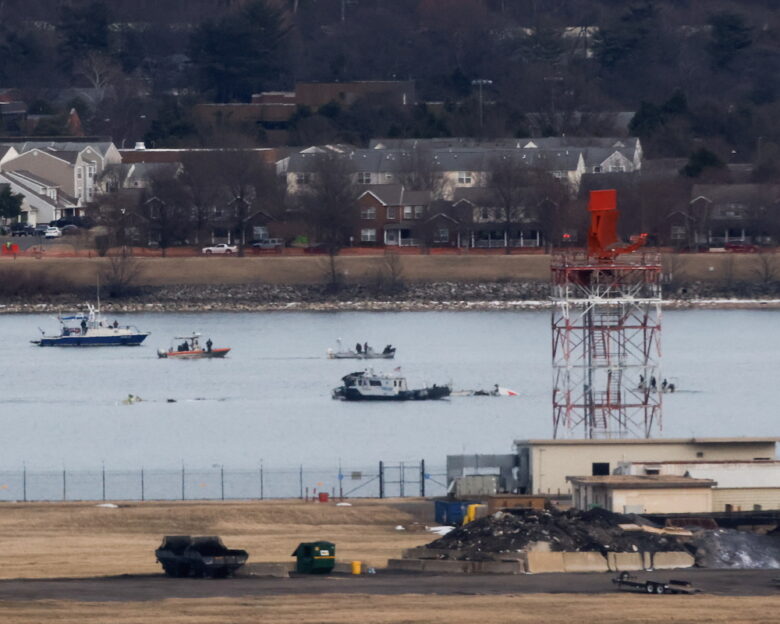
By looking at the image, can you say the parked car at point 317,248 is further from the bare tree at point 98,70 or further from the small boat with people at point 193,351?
the bare tree at point 98,70

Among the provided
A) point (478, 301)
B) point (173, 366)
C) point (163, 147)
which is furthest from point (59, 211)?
point (173, 366)

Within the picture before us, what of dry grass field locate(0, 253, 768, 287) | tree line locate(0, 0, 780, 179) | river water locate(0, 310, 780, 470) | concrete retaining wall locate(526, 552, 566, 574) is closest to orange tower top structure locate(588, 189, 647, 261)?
river water locate(0, 310, 780, 470)

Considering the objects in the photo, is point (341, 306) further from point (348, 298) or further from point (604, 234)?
point (604, 234)

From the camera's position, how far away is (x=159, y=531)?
44.6 metres

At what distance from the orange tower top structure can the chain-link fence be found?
19.5 ft

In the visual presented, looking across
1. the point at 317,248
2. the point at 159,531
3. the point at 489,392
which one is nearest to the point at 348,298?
the point at 317,248

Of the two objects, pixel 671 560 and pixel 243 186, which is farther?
pixel 243 186

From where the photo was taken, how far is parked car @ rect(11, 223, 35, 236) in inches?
5084

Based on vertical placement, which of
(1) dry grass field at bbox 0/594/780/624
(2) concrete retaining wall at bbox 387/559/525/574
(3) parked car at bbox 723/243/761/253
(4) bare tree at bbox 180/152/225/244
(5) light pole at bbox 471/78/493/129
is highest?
(5) light pole at bbox 471/78/493/129

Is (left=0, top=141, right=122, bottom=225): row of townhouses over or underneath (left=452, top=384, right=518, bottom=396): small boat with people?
over

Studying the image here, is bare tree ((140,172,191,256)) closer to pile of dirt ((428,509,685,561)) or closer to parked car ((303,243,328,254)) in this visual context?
parked car ((303,243,328,254))

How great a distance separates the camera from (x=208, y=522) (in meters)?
45.5

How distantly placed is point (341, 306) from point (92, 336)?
17.4 m

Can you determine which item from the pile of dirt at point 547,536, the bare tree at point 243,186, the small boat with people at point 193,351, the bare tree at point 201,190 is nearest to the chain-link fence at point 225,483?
the pile of dirt at point 547,536
